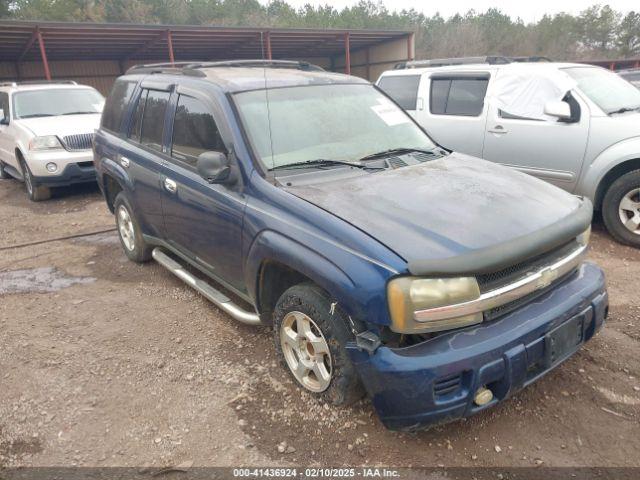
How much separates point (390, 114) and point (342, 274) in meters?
1.88

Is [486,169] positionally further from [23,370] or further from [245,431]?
[23,370]

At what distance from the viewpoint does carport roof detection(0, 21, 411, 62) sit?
619 inches

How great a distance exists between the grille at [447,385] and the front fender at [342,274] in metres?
0.35

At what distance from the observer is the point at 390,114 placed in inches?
150

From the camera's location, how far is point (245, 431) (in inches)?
107

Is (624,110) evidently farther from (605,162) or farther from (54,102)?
(54,102)

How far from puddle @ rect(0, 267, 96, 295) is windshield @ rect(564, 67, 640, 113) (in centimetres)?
558

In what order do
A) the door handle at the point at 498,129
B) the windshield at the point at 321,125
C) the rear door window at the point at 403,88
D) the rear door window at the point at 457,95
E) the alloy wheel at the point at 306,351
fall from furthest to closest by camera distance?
the rear door window at the point at 403,88 → the rear door window at the point at 457,95 → the door handle at the point at 498,129 → the windshield at the point at 321,125 → the alloy wheel at the point at 306,351

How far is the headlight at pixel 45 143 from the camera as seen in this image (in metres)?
7.82

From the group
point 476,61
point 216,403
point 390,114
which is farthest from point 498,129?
point 216,403

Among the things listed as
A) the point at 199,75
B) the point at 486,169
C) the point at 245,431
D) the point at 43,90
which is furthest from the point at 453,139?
the point at 43,90

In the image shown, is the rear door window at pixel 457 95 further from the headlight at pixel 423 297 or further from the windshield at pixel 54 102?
the windshield at pixel 54 102

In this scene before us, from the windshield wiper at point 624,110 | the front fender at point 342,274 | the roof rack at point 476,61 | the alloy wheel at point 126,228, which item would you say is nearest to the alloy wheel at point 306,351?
the front fender at point 342,274

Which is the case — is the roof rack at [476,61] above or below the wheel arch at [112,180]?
above
